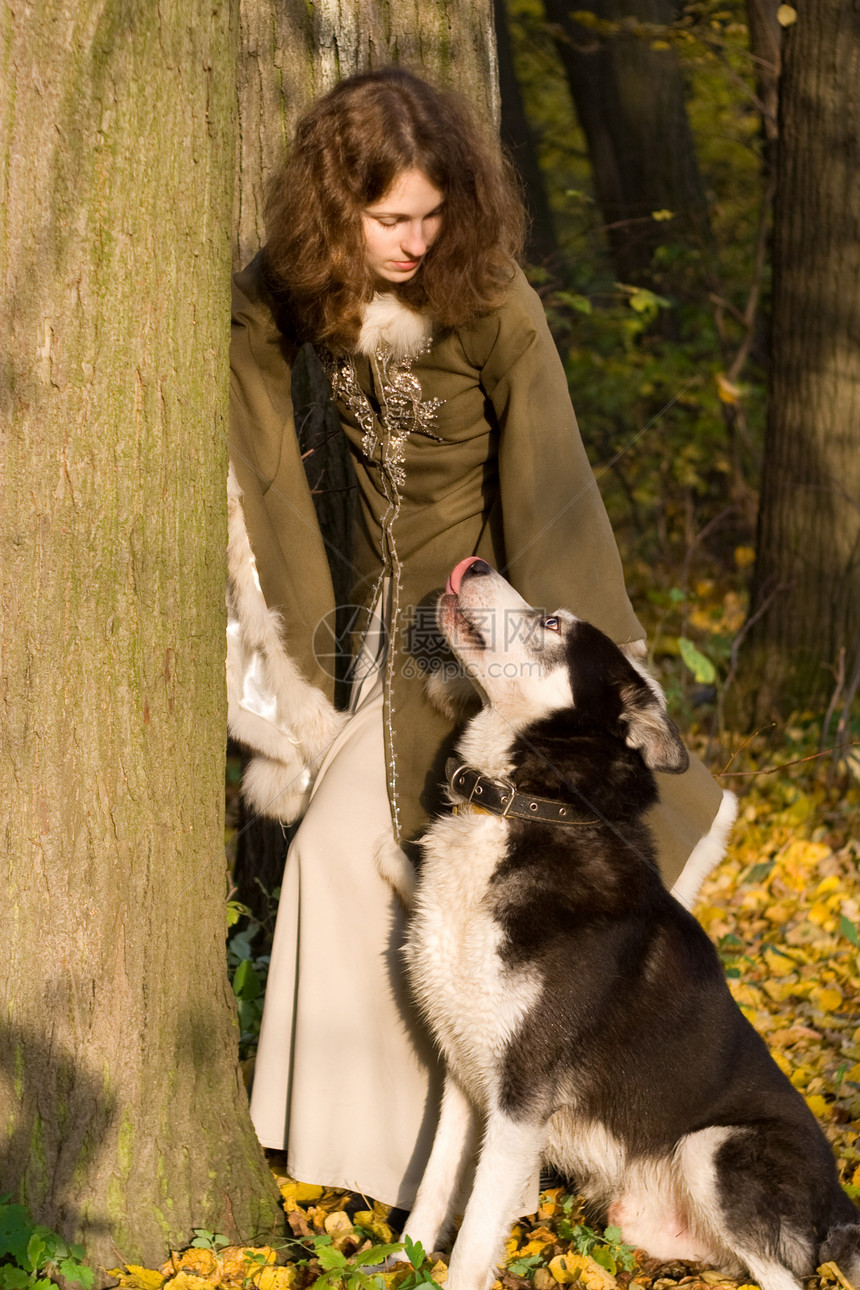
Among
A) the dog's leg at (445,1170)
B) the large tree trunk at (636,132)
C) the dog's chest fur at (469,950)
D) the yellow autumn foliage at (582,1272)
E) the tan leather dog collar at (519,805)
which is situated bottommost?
the yellow autumn foliage at (582,1272)

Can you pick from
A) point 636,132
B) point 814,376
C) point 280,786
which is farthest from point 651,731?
point 636,132

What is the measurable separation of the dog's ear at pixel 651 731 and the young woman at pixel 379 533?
20 cm

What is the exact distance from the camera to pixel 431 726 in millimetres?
3232

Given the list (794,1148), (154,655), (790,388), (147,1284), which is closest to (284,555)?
(154,655)

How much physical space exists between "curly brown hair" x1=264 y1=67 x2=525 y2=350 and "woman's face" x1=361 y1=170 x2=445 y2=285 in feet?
0.07

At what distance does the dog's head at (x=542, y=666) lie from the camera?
9.77ft

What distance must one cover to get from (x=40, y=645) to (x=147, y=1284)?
1530 millimetres

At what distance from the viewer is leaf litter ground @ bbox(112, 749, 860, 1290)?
281cm

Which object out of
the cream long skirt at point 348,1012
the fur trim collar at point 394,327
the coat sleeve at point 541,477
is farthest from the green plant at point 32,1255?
the fur trim collar at point 394,327

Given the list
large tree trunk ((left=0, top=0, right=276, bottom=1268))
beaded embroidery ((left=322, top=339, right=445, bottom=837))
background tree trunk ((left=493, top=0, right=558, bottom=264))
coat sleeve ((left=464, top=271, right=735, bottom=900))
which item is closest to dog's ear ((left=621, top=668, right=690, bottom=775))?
coat sleeve ((left=464, top=271, right=735, bottom=900))

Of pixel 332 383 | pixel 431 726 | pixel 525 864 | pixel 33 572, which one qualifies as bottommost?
pixel 525 864

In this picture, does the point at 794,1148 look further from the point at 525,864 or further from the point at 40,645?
the point at 40,645

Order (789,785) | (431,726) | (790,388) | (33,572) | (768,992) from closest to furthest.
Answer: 1. (33,572)
2. (431,726)
3. (768,992)
4. (789,785)
5. (790,388)

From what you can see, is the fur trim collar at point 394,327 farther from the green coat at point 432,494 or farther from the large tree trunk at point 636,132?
the large tree trunk at point 636,132
